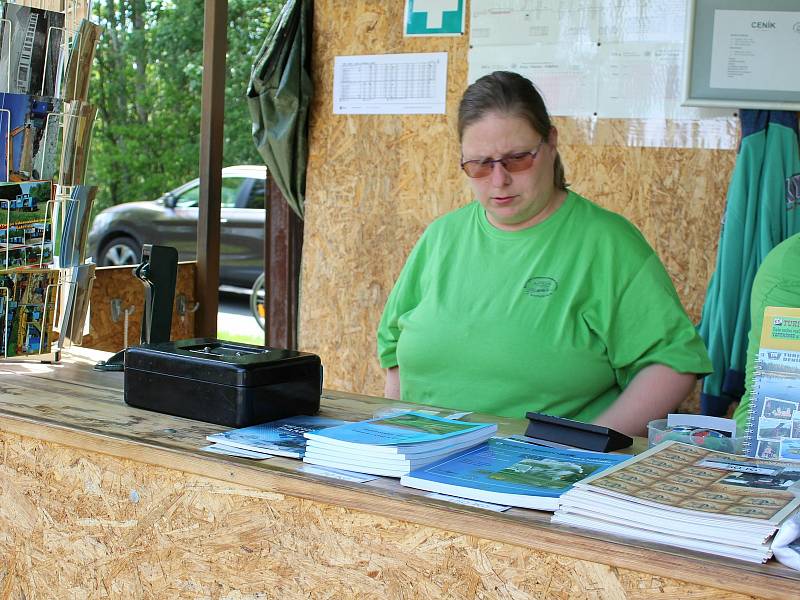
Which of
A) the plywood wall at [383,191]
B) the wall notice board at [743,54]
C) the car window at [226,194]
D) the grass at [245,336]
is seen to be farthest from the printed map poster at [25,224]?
the car window at [226,194]

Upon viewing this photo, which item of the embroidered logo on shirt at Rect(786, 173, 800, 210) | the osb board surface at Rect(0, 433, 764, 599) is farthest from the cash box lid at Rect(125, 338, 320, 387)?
the embroidered logo on shirt at Rect(786, 173, 800, 210)

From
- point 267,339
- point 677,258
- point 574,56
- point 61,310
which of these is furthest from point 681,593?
point 267,339

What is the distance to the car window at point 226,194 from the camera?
35.5 feet

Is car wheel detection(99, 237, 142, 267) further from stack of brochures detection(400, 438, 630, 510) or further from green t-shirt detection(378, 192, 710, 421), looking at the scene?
stack of brochures detection(400, 438, 630, 510)

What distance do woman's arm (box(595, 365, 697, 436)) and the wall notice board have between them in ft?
5.64

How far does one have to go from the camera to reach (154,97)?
659 inches

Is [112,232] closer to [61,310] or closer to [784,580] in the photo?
[61,310]

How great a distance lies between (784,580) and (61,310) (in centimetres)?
196

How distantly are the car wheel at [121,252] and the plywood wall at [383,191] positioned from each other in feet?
22.9

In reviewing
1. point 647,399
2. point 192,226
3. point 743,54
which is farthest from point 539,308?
point 192,226

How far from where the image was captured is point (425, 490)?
1.41 m

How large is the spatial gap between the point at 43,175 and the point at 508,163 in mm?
1137

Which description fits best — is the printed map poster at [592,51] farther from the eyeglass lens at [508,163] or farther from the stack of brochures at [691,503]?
the stack of brochures at [691,503]

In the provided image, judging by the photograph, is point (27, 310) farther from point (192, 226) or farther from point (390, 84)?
point (192, 226)
